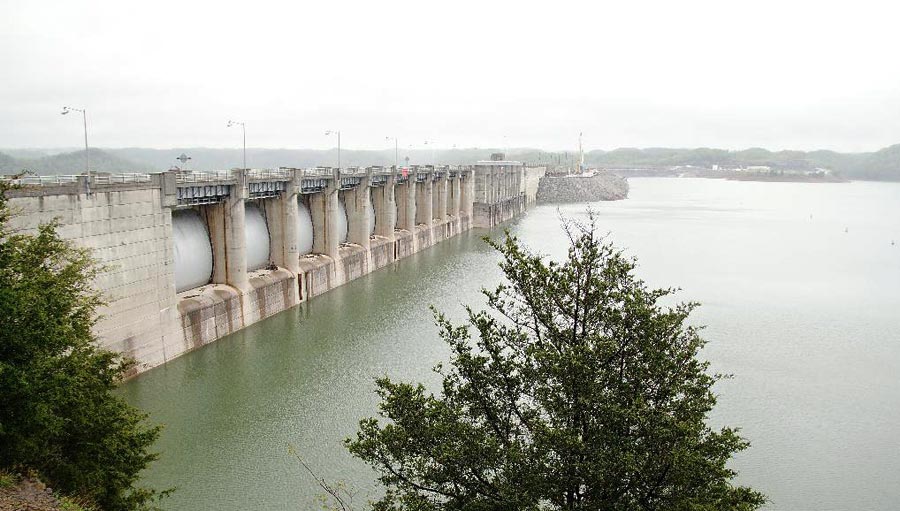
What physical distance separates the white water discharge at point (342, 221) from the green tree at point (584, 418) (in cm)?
4374

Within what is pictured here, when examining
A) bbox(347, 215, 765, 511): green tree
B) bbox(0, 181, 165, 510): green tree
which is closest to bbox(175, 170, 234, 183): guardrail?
bbox(0, 181, 165, 510): green tree

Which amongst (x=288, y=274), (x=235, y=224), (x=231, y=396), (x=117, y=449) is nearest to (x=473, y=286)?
(x=288, y=274)

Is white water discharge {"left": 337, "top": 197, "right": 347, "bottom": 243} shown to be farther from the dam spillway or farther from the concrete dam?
the dam spillway

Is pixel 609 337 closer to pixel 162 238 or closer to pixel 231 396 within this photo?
pixel 231 396

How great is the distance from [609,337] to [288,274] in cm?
3444

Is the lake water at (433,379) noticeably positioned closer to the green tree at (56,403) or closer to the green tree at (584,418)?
the green tree at (56,403)

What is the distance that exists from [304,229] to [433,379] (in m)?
22.6

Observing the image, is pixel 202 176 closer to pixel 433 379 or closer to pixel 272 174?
pixel 272 174

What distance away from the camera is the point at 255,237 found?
141 ft

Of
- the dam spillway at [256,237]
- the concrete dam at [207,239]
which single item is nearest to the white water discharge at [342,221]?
the concrete dam at [207,239]

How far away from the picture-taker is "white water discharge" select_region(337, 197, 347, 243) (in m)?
56.7

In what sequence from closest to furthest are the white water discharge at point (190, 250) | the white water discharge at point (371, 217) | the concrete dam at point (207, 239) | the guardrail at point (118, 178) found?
the concrete dam at point (207, 239), the guardrail at point (118, 178), the white water discharge at point (190, 250), the white water discharge at point (371, 217)

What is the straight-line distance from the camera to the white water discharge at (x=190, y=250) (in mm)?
35219

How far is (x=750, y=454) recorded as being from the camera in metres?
24.8
